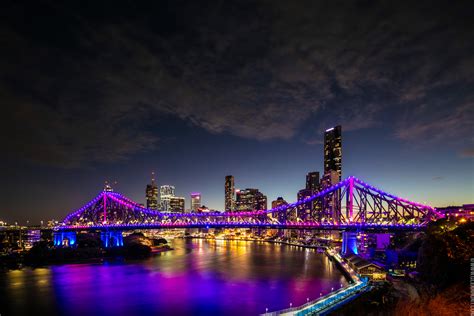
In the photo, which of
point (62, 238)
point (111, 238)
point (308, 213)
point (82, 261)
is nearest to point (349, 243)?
point (308, 213)

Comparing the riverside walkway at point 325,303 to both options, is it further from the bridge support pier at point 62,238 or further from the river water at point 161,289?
the bridge support pier at point 62,238

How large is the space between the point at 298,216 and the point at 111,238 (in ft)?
167

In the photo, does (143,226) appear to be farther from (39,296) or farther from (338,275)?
(338,275)

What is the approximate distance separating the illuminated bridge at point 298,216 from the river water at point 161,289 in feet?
43.1

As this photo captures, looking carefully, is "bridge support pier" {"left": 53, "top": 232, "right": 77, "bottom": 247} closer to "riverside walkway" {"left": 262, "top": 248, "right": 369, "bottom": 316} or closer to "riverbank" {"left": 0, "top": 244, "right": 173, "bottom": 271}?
"riverbank" {"left": 0, "top": 244, "right": 173, "bottom": 271}

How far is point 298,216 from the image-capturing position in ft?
318

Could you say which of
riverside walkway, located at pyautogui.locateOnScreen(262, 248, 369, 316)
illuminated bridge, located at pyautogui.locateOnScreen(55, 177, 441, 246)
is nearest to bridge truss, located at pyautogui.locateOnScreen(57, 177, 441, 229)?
illuminated bridge, located at pyautogui.locateOnScreen(55, 177, 441, 246)

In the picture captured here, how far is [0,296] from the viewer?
126 feet

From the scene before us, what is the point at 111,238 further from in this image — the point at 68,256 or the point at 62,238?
the point at 68,256

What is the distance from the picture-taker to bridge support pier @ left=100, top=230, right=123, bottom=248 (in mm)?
85006

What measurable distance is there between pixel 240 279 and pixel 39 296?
24.9 m

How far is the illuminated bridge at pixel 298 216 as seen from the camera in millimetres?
64125

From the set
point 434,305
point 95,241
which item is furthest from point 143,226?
point 434,305

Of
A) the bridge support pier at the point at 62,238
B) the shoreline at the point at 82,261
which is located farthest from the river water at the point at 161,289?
the bridge support pier at the point at 62,238
